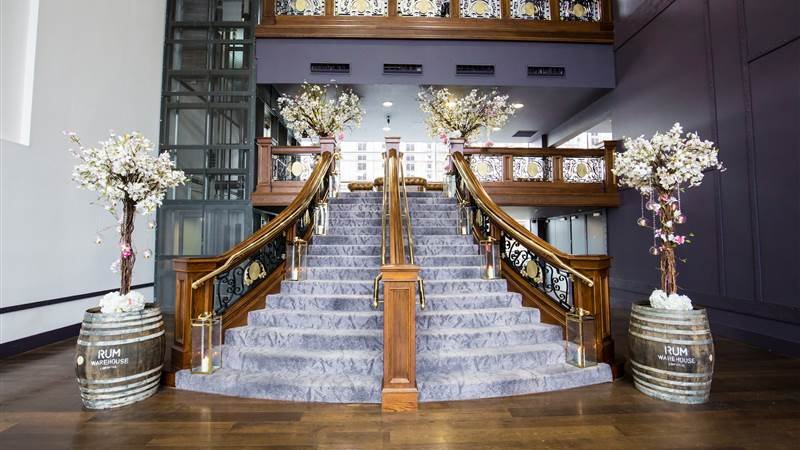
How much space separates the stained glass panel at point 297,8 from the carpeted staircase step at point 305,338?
7417 mm

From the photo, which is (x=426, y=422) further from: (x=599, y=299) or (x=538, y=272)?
(x=538, y=272)

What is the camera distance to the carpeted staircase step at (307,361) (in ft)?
10.7

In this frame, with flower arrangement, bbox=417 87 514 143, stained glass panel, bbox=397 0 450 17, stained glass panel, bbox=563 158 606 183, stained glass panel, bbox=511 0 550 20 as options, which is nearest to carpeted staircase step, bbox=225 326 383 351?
stained glass panel, bbox=563 158 606 183

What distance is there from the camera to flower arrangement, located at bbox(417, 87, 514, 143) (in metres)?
9.05

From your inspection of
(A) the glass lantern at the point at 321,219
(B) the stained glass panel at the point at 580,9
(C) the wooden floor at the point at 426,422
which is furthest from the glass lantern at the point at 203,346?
(B) the stained glass panel at the point at 580,9

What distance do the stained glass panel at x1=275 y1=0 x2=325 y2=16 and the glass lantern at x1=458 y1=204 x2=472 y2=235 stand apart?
5.75 metres

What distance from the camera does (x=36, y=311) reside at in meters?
4.56

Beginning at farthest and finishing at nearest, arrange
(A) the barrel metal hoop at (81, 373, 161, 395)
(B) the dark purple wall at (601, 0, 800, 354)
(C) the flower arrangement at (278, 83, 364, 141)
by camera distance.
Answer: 1. (C) the flower arrangement at (278, 83, 364, 141)
2. (B) the dark purple wall at (601, 0, 800, 354)
3. (A) the barrel metal hoop at (81, 373, 161, 395)

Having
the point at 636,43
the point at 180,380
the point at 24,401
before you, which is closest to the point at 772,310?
the point at 636,43

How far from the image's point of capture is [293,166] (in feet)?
24.6

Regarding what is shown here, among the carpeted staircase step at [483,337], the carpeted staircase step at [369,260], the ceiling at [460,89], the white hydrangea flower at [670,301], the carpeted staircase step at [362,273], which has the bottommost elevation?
the carpeted staircase step at [483,337]

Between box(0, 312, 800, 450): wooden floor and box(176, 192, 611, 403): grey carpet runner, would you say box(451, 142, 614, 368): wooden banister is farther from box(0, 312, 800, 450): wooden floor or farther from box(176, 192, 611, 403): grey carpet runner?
box(0, 312, 800, 450): wooden floor

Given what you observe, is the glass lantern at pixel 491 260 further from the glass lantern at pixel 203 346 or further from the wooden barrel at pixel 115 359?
the wooden barrel at pixel 115 359

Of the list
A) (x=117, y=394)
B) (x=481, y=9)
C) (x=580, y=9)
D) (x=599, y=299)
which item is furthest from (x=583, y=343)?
(x=580, y=9)
